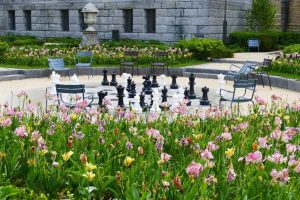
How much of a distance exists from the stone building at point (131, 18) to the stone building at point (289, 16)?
6409 millimetres

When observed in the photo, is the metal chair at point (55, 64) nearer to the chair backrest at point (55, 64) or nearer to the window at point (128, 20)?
the chair backrest at point (55, 64)

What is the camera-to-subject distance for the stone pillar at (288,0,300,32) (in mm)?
40031

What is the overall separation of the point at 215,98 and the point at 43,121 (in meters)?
8.92

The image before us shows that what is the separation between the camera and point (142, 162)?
4.82 metres

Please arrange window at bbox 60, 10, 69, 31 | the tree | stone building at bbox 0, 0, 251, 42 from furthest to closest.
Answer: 1. window at bbox 60, 10, 69, 31
2. the tree
3. stone building at bbox 0, 0, 251, 42

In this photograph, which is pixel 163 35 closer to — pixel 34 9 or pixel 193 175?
pixel 34 9

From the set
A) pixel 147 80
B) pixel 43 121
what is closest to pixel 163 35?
pixel 147 80

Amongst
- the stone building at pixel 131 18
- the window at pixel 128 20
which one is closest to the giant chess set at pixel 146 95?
the stone building at pixel 131 18

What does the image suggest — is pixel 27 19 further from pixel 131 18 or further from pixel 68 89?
pixel 68 89

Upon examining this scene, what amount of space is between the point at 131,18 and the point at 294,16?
1394 cm

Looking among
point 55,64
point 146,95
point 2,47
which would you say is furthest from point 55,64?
point 146,95

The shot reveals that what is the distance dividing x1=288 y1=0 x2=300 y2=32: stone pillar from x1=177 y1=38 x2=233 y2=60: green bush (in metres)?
16.3

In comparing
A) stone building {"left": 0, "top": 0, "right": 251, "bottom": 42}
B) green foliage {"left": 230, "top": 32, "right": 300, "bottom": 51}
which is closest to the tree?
stone building {"left": 0, "top": 0, "right": 251, "bottom": 42}

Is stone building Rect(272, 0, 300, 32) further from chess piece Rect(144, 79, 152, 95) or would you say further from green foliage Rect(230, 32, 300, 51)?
chess piece Rect(144, 79, 152, 95)
